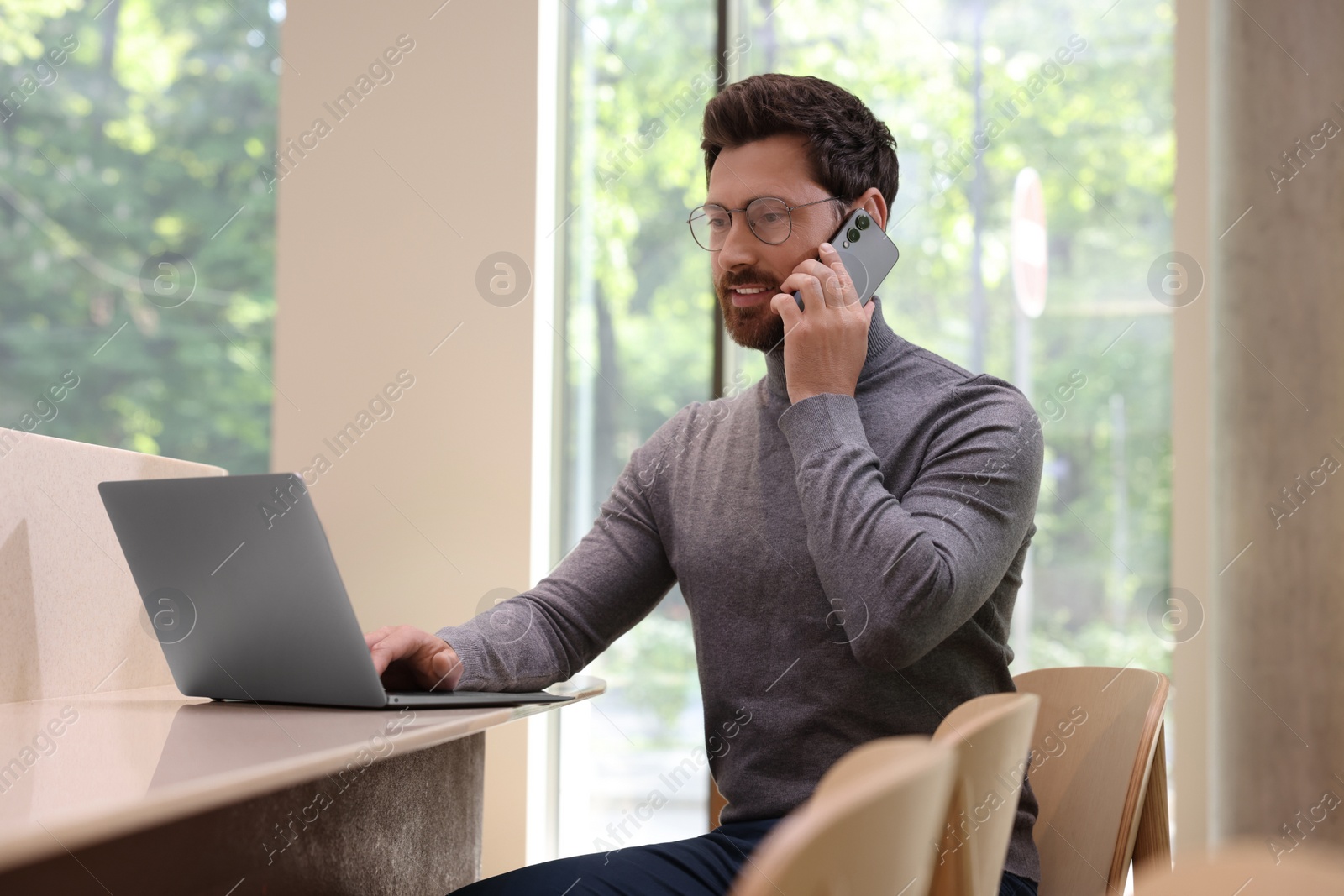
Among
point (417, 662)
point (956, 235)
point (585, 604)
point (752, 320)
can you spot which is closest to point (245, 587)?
point (417, 662)

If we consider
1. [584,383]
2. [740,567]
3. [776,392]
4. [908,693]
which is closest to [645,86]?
[584,383]

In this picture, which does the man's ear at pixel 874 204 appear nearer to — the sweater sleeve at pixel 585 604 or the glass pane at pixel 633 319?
the sweater sleeve at pixel 585 604

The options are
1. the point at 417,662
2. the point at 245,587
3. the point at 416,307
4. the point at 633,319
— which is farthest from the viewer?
the point at 633,319

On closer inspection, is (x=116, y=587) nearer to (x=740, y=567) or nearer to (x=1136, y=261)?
(x=740, y=567)

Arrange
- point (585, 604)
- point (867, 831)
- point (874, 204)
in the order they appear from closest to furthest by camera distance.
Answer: point (867, 831) < point (585, 604) < point (874, 204)

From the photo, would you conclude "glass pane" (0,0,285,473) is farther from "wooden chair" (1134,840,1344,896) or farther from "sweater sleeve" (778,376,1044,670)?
"wooden chair" (1134,840,1344,896)

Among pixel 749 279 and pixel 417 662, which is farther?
pixel 749 279

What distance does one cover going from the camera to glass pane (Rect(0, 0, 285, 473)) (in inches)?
140

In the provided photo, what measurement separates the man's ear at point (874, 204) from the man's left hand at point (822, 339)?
191mm

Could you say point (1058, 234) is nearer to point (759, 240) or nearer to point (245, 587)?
point (759, 240)

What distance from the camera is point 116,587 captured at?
1.29m

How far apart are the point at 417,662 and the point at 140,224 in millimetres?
3250

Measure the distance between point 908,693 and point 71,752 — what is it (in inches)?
32.4

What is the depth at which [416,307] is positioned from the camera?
2703 mm
